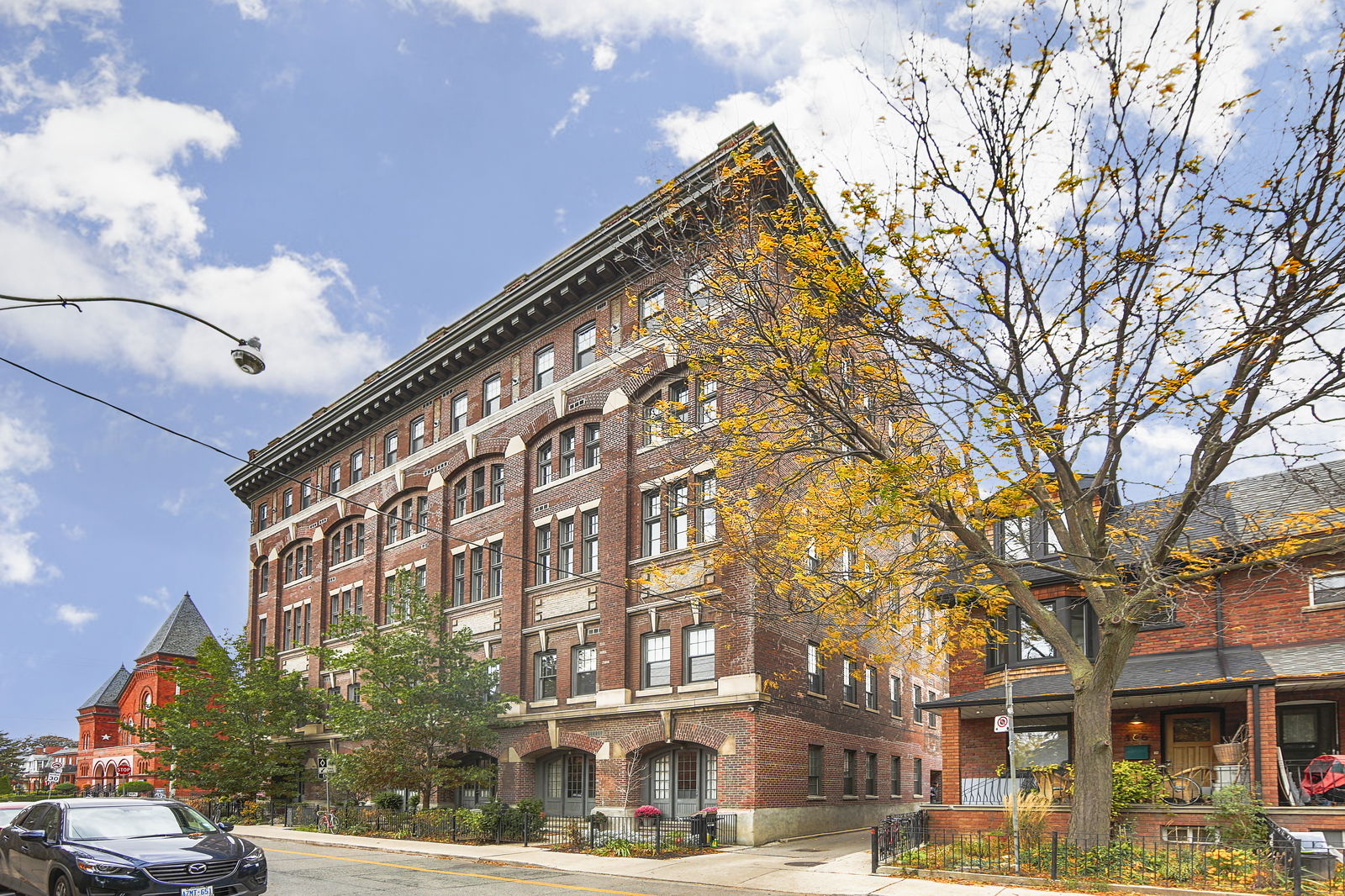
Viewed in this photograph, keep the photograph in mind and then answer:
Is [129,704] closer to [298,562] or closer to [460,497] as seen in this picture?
[298,562]

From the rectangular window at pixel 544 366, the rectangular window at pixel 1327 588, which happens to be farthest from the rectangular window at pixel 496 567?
the rectangular window at pixel 1327 588

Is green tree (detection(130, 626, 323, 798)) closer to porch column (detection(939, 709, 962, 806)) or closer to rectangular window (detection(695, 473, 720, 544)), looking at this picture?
rectangular window (detection(695, 473, 720, 544))

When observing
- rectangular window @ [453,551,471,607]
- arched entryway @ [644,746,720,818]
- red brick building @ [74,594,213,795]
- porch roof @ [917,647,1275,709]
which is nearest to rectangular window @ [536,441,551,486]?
rectangular window @ [453,551,471,607]

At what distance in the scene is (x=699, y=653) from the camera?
28.8 meters

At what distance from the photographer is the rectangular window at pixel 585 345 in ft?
112

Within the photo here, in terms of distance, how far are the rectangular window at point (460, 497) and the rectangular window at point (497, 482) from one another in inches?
71.1

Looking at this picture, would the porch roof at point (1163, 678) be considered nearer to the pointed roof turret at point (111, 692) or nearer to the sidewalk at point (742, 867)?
the sidewalk at point (742, 867)

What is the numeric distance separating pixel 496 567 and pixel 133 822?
22.4 meters

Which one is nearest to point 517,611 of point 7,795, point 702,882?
point 702,882

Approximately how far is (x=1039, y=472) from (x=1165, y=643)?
10244 mm

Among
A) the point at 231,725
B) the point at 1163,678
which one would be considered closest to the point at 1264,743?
the point at 1163,678

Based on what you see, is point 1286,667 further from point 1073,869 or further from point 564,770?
point 564,770

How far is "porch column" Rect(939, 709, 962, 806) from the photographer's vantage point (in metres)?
25.7

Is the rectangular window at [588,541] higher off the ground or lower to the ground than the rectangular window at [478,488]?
lower
